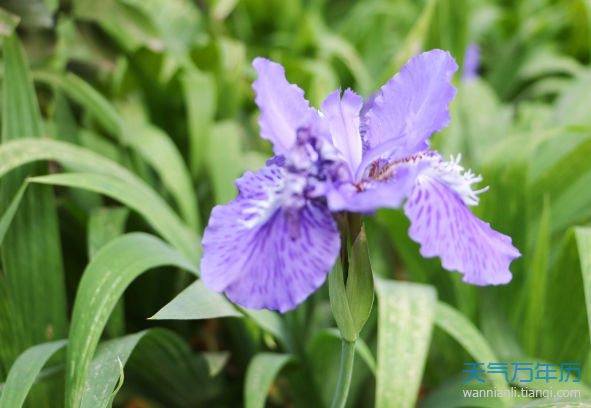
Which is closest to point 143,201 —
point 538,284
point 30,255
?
point 30,255

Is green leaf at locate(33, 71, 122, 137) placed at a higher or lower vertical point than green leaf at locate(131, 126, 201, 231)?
higher

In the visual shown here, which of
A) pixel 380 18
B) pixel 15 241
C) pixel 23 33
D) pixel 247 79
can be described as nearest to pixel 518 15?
pixel 380 18

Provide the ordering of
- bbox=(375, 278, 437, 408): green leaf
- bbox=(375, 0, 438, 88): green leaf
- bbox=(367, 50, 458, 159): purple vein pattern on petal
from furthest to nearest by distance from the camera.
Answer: bbox=(375, 0, 438, 88): green leaf < bbox=(375, 278, 437, 408): green leaf < bbox=(367, 50, 458, 159): purple vein pattern on petal

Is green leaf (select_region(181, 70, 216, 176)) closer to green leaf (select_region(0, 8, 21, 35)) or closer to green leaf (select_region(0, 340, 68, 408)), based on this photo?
green leaf (select_region(0, 8, 21, 35))

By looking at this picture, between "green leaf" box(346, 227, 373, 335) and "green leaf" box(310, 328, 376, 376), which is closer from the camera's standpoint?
"green leaf" box(346, 227, 373, 335)

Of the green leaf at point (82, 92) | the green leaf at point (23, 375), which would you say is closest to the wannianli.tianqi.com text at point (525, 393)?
the green leaf at point (23, 375)

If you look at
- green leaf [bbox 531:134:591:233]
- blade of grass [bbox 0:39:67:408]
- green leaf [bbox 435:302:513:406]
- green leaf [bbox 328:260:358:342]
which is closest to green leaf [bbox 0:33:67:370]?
blade of grass [bbox 0:39:67:408]

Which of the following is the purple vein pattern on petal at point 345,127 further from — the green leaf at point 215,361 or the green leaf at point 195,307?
the green leaf at point 215,361
